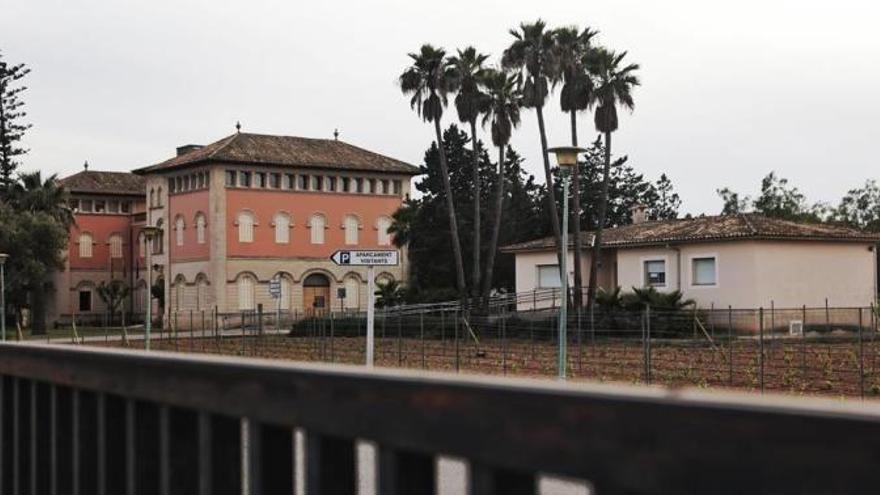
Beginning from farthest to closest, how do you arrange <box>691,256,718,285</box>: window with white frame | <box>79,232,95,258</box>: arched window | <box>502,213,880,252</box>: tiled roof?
<box>79,232,95,258</box>: arched window → <box>691,256,718,285</box>: window with white frame → <box>502,213,880,252</box>: tiled roof

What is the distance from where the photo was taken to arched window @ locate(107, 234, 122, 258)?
87250 mm

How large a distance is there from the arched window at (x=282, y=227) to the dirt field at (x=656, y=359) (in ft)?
82.0

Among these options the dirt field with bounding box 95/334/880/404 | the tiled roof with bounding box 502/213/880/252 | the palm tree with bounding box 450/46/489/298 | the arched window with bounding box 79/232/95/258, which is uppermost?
the palm tree with bounding box 450/46/489/298

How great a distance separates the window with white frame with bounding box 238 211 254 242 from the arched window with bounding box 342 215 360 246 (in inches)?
242

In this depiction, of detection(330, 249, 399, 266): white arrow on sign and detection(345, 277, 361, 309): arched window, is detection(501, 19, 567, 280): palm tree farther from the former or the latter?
detection(330, 249, 399, 266): white arrow on sign

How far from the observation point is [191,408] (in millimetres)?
2346

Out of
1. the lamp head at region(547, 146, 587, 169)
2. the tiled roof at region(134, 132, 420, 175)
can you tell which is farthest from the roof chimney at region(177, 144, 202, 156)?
the lamp head at region(547, 146, 587, 169)

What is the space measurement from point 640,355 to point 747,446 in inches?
1368

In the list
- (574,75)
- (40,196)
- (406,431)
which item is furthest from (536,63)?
(406,431)

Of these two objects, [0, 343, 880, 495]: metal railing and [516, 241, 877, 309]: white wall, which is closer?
[0, 343, 880, 495]: metal railing

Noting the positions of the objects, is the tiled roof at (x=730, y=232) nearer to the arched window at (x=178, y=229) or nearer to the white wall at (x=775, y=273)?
the white wall at (x=775, y=273)

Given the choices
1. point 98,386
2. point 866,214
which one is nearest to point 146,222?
point 866,214

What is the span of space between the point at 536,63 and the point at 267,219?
26.5 meters

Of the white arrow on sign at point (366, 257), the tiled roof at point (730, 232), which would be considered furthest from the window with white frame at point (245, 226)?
the white arrow on sign at point (366, 257)
